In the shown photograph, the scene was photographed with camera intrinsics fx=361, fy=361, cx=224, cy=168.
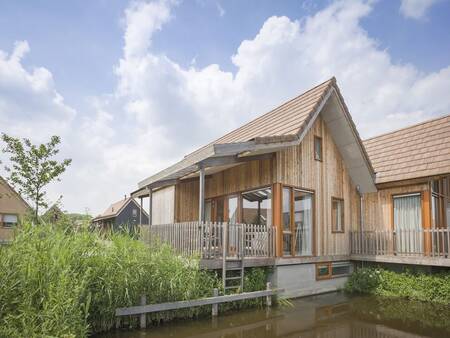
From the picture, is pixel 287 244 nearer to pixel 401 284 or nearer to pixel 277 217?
pixel 277 217

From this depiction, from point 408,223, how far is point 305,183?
3.93m

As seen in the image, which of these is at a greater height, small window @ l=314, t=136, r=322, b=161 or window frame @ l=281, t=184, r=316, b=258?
small window @ l=314, t=136, r=322, b=161

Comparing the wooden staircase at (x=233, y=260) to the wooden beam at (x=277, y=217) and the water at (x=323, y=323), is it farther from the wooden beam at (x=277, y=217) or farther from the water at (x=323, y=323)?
the wooden beam at (x=277, y=217)

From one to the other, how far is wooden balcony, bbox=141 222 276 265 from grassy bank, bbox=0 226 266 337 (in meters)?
0.61

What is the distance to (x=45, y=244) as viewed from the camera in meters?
6.11

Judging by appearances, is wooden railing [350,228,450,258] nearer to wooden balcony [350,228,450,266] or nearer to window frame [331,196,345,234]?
wooden balcony [350,228,450,266]

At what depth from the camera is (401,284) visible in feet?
36.4

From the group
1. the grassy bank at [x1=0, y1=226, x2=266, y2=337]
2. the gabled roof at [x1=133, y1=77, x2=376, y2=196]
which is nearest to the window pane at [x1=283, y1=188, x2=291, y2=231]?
the gabled roof at [x1=133, y1=77, x2=376, y2=196]

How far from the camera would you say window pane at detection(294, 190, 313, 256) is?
11164mm

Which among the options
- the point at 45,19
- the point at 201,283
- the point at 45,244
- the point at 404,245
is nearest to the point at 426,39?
the point at 404,245

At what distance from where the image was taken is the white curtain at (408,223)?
36.9 feet

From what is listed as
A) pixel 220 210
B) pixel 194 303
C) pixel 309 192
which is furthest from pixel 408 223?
pixel 194 303

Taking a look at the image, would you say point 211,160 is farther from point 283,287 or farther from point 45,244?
point 45,244

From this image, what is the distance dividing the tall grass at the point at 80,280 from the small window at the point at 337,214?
18.8 feet
